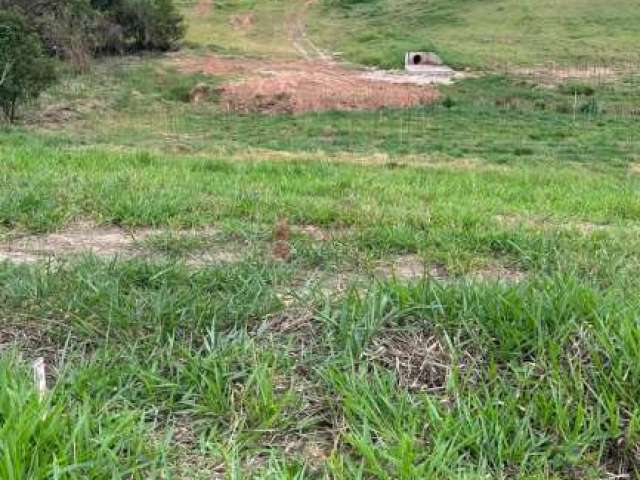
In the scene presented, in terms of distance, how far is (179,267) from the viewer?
3473 millimetres

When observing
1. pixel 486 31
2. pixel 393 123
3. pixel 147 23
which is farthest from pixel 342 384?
pixel 486 31

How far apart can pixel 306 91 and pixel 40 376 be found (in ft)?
81.8

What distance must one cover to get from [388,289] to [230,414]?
3.06 ft

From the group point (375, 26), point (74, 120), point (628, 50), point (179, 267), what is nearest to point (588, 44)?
point (628, 50)

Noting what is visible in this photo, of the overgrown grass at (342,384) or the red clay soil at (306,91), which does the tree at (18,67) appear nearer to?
the red clay soil at (306,91)

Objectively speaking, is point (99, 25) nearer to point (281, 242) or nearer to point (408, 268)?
point (281, 242)

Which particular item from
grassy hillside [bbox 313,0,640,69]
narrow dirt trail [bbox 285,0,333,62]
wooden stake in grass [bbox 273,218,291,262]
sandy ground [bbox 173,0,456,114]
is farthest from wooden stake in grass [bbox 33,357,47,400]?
narrow dirt trail [bbox 285,0,333,62]

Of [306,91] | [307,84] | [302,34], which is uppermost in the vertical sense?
[302,34]

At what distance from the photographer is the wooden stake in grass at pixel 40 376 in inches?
91.0

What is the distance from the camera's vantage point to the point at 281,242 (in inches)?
171

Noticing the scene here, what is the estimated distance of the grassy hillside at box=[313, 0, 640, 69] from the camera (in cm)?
3662

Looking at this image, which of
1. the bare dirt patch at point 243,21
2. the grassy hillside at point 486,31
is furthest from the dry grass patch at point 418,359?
the bare dirt patch at point 243,21

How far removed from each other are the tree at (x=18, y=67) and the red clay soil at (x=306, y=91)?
6.73 meters

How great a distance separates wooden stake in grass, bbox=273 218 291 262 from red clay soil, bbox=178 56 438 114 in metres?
20.8
